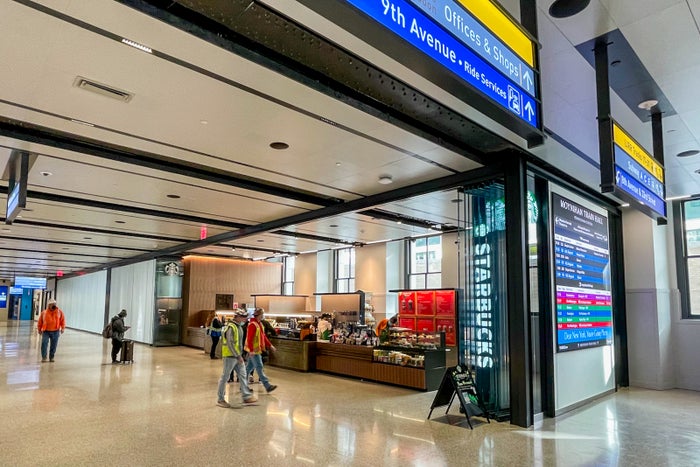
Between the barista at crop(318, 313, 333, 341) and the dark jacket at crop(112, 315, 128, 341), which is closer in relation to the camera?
the barista at crop(318, 313, 333, 341)

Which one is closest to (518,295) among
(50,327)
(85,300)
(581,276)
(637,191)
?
(581,276)

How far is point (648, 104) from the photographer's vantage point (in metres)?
4.77

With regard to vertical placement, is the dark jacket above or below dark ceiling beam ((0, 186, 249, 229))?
below

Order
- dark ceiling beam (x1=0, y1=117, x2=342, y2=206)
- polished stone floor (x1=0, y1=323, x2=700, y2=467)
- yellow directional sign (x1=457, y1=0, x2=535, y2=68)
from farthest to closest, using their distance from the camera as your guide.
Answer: dark ceiling beam (x1=0, y1=117, x2=342, y2=206) → polished stone floor (x1=0, y1=323, x2=700, y2=467) → yellow directional sign (x1=457, y1=0, x2=535, y2=68)

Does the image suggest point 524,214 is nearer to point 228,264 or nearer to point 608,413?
point 608,413

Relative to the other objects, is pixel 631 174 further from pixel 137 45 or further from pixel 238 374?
pixel 238 374

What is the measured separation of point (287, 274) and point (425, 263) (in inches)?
285

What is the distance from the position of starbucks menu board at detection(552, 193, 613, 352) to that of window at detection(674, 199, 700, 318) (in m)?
1.76

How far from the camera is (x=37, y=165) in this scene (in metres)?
6.63

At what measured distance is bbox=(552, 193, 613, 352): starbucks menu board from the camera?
6.80 metres

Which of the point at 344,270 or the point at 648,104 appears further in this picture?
the point at 344,270

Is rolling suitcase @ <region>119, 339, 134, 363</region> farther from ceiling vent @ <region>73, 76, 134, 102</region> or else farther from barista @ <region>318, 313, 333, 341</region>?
ceiling vent @ <region>73, 76, 134, 102</region>

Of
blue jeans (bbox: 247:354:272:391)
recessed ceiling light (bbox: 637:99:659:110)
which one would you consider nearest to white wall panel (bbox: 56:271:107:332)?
blue jeans (bbox: 247:354:272:391)

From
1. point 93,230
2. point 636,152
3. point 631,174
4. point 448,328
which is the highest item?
point 93,230
